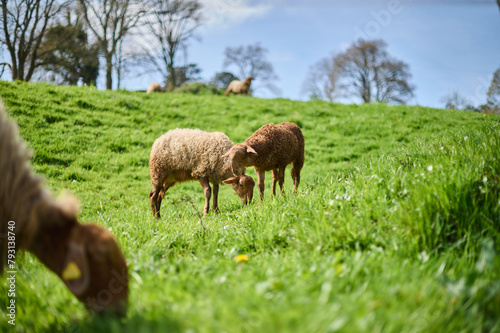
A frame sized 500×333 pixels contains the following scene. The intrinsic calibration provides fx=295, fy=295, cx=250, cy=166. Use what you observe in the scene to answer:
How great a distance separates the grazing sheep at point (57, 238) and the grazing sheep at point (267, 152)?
348cm

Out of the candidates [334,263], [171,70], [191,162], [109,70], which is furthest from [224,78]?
[334,263]

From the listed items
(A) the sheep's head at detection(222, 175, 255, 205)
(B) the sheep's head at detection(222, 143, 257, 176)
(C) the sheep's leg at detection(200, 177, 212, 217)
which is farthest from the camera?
(C) the sheep's leg at detection(200, 177, 212, 217)

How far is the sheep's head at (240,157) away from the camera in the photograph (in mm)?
5270

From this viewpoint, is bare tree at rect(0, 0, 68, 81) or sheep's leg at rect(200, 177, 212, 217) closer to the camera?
sheep's leg at rect(200, 177, 212, 217)

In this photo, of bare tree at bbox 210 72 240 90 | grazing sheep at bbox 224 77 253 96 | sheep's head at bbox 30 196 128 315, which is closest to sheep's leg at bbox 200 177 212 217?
sheep's head at bbox 30 196 128 315

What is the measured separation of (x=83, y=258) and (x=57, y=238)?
0.29 metres

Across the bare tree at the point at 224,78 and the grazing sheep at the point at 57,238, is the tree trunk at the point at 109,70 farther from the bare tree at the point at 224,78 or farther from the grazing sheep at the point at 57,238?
the grazing sheep at the point at 57,238

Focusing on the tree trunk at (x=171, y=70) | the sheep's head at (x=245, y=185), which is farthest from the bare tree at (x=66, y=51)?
the sheep's head at (x=245, y=185)

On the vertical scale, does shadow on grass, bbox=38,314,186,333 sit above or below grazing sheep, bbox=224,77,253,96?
below

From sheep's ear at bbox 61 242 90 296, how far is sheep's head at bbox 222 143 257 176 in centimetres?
359

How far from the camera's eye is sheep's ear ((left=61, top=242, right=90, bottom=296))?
1.77 metres

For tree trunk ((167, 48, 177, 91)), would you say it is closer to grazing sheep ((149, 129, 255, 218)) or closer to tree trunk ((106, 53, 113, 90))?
tree trunk ((106, 53, 113, 90))

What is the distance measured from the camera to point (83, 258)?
179cm

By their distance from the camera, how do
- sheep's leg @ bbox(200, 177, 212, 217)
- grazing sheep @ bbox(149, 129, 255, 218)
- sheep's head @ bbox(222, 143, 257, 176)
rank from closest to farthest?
sheep's head @ bbox(222, 143, 257, 176)
sheep's leg @ bbox(200, 177, 212, 217)
grazing sheep @ bbox(149, 129, 255, 218)
